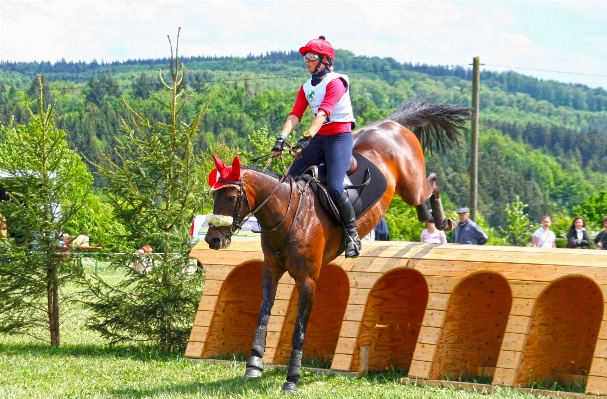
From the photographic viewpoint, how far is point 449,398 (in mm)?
7723

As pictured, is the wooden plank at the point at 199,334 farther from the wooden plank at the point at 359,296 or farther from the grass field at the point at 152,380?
the wooden plank at the point at 359,296

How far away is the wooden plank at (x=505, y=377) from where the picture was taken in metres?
8.23

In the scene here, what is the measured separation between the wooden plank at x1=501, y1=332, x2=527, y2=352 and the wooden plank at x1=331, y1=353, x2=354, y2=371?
159cm

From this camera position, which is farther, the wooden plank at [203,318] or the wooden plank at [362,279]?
the wooden plank at [203,318]

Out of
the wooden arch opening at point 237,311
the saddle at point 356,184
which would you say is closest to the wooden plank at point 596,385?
the saddle at point 356,184

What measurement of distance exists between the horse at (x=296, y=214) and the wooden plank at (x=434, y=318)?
Result: 105cm

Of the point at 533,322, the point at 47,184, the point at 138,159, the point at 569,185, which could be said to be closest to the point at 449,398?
the point at 533,322

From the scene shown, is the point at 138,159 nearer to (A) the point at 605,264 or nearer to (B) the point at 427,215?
(B) the point at 427,215

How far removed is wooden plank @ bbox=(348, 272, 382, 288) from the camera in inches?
367

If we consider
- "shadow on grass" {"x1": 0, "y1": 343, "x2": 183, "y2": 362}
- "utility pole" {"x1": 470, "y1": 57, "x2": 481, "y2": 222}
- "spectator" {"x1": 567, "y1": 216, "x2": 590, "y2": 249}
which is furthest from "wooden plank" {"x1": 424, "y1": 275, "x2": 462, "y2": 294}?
"utility pole" {"x1": 470, "y1": 57, "x2": 481, "y2": 222}

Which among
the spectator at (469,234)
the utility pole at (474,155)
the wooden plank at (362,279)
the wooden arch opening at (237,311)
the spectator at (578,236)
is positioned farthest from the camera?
the utility pole at (474,155)

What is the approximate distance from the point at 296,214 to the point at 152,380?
2.16 meters

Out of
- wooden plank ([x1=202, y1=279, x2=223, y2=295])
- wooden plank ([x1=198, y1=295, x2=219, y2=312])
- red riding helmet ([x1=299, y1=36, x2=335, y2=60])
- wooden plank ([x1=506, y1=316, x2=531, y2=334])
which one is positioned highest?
red riding helmet ([x1=299, y1=36, x2=335, y2=60])

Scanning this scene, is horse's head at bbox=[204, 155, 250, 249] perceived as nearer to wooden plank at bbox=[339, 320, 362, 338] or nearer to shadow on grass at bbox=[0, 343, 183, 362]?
wooden plank at bbox=[339, 320, 362, 338]
